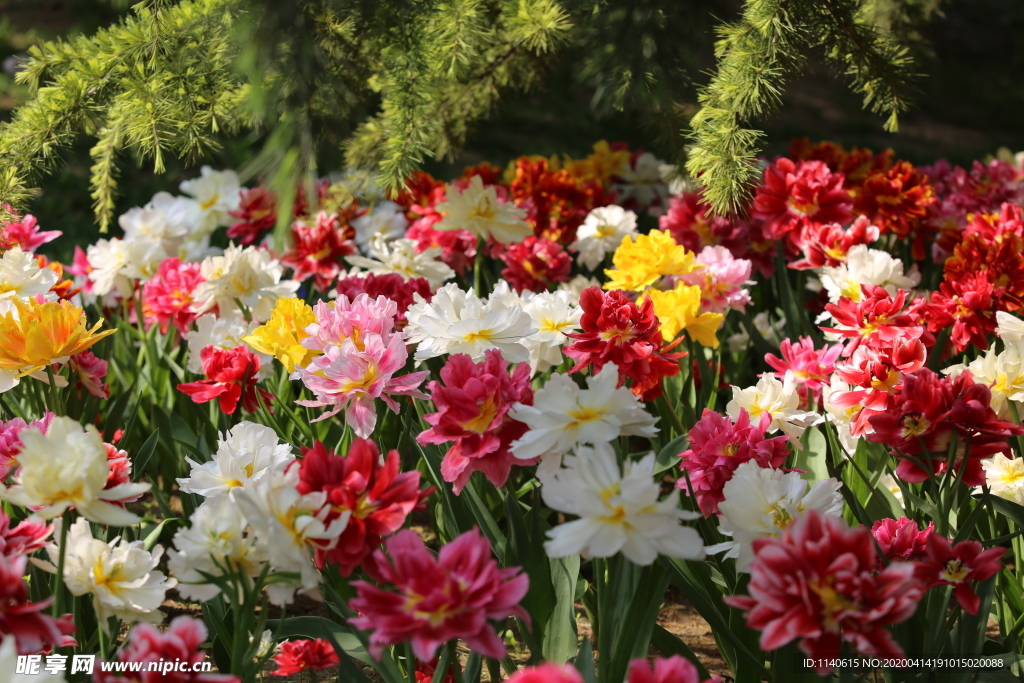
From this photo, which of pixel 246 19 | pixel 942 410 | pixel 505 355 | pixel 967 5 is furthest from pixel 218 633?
pixel 967 5

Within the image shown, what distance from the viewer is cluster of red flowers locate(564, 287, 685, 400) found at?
4.40 feet

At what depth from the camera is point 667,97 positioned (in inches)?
83.3

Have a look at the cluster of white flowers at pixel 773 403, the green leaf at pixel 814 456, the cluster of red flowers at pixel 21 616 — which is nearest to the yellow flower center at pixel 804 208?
the green leaf at pixel 814 456

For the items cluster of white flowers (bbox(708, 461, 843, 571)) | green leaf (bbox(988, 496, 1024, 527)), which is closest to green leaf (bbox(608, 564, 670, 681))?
cluster of white flowers (bbox(708, 461, 843, 571))

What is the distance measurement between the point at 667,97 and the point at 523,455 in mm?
1381

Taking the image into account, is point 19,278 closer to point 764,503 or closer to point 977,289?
point 764,503

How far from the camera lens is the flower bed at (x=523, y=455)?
89cm

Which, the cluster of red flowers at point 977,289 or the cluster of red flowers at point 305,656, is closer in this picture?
the cluster of red flowers at point 305,656

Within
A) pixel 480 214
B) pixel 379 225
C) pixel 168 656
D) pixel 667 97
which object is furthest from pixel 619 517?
pixel 379 225

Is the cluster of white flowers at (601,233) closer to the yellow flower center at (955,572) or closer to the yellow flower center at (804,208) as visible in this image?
the yellow flower center at (804,208)

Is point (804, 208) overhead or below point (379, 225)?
overhead

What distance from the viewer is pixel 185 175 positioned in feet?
16.4

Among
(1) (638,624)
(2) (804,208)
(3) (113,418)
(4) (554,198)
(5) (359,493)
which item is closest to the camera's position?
(5) (359,493)

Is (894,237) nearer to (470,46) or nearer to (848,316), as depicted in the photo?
(848,316)
